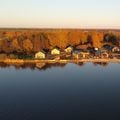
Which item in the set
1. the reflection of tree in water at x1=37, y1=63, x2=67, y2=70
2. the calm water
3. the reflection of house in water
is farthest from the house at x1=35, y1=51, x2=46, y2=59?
the calm water

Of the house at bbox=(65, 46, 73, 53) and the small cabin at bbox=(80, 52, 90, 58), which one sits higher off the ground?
the house at bbox=(65, 46, 73, 53)

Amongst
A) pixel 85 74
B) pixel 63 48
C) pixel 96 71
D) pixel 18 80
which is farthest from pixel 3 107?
pixel 63 48

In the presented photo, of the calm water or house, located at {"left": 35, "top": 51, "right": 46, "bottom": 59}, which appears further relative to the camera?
house, located at {"left": 35, "top": 51, "right": 46, "bottom": 59}

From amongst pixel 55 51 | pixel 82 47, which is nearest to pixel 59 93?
pixel 55 51

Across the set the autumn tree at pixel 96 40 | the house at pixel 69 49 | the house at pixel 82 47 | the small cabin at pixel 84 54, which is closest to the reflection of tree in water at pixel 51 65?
the small cabin at pixel 84 54

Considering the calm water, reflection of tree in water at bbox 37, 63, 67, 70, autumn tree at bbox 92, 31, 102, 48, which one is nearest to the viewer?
the calm water

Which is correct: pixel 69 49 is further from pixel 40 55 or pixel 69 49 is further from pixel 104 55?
pixel 40 55

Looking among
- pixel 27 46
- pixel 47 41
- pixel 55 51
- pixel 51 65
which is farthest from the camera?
pixel 47 41

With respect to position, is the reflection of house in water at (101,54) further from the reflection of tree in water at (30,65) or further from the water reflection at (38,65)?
the reflection of tree in water at (30,65)

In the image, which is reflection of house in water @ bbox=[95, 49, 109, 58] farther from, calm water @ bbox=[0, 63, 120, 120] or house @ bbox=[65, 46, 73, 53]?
calm water @ bbox=[0, 63, 120, 120]
